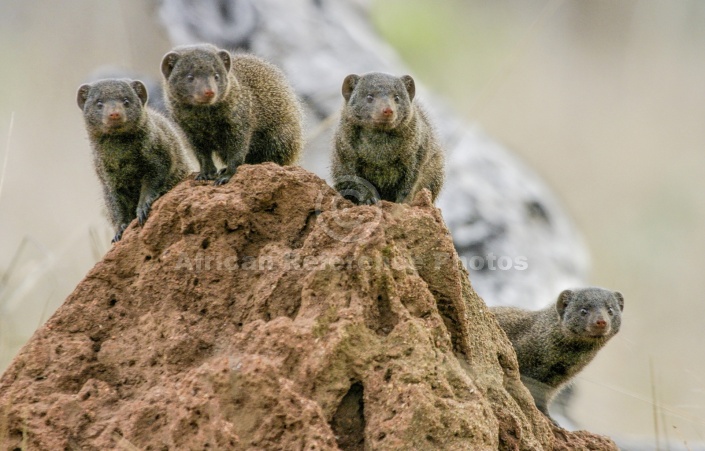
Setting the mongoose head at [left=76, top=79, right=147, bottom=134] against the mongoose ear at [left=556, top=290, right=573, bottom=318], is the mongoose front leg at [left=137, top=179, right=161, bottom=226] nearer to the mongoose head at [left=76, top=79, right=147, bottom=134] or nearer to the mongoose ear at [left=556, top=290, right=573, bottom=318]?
the mongoose head at [left=76, top=79, right=147, bottom=134]

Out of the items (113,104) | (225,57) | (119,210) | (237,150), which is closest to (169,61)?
(225,57)

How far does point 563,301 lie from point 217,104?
120 inches

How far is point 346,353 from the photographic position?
3.56 metres

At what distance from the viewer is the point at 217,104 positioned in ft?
18.1

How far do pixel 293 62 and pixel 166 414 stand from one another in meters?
8.15

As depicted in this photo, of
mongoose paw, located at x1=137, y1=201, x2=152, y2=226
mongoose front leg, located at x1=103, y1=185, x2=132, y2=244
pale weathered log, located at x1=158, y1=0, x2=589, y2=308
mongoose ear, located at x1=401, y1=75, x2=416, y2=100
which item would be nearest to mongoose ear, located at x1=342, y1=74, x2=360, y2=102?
mongoose ear, located at x1=401, y1=75, x2=416, y2=100

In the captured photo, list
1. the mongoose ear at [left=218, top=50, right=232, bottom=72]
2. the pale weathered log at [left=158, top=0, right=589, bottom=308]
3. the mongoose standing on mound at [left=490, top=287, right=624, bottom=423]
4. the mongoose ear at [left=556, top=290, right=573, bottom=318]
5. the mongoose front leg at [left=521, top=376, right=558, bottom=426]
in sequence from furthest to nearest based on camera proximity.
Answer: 1. the pale weathered log at [left=158, top=0, right=589, bottom=308]
2. the mongoose ear at [left=556, top=290, right=573, bottom=318]
3. the mongoose standing on mound at [left=490, top=287, right=624, bottom=423]
4. the mongoose front leg at [left=521, top=376, right=558, bottom=426]
5. the mongoose ear at [left=218, top=50, right=232, bottom=72]

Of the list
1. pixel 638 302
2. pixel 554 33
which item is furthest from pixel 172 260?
pixel 554 33

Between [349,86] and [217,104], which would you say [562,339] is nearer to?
[349,86]

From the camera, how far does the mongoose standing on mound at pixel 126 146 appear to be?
5.37 meters

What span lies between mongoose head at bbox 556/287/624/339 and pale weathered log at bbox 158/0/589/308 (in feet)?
9.47

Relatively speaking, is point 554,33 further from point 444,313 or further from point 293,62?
point 444,313

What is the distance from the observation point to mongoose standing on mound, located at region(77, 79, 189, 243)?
5.37 metres

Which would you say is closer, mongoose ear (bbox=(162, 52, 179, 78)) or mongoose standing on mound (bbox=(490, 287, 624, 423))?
mongoose ear (bbox=(162, 52, 179, 78))
